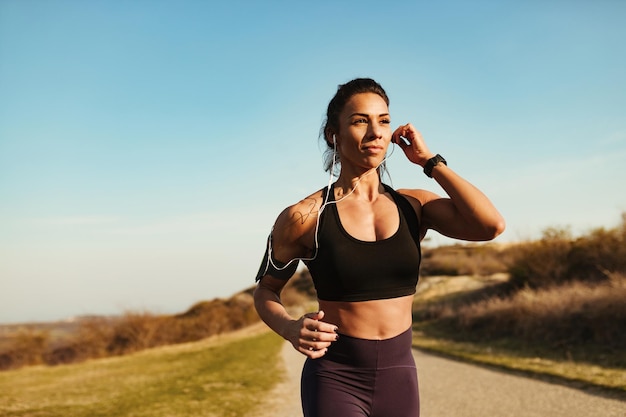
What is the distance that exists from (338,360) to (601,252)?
21947mm

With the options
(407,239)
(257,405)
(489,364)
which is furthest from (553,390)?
(407,239)

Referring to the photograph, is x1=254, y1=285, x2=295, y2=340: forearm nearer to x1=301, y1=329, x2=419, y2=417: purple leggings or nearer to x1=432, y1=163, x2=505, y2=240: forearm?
x1=301, y1=329, x2=419, y2=417: purple leggings

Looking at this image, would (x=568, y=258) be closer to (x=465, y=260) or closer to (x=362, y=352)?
(x=465, y=260)

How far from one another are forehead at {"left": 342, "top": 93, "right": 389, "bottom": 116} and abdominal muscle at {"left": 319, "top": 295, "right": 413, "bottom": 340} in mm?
953

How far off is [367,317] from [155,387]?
11.7m

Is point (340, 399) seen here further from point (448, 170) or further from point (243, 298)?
point (243, 298)

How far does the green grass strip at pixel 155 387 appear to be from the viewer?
10.4 meters

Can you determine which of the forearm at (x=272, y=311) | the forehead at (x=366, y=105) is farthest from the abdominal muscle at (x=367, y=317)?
the forehead at (x=366, y=105)

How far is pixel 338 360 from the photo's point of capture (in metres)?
2.59

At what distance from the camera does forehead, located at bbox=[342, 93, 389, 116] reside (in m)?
2.71

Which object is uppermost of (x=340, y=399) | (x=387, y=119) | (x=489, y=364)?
(x=387, y=119)

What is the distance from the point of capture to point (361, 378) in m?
2.59

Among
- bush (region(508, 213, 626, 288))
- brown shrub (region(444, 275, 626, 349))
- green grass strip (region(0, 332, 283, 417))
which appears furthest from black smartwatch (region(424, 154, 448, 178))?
bush (region(508, 213, 626, 288))

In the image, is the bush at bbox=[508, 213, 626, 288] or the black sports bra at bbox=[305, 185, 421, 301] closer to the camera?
the black sports bra at bbox=[305, 185, 421, 301]
